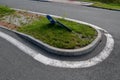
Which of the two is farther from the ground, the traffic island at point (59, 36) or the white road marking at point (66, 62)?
the traffic island at point (59, 36)

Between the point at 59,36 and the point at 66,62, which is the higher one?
the point at 59,36

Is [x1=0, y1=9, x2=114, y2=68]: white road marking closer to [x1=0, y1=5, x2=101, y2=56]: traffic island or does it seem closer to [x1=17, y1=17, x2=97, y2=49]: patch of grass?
[x1=0, y1=5, x2=101, y2=56]: traffic island

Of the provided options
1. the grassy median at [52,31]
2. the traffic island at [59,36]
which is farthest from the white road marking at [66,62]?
the grassy median at [52,31]

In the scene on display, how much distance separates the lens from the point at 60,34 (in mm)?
7715

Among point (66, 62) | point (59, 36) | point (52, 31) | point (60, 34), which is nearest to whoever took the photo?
point (66, 62)

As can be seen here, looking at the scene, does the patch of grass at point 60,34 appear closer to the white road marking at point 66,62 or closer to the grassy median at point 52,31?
the grassy median at point 52,31

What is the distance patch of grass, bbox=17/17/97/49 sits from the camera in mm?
6963

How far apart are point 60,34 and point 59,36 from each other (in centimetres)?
20

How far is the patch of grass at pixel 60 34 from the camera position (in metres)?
6.96

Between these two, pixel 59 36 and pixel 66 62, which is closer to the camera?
pixel 66 62

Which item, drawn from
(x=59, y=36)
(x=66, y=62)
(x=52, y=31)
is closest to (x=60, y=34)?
(x=59, y=36)

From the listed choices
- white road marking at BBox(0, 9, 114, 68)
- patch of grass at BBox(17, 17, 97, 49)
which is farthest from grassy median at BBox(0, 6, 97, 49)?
white road marking at BBox(0, 9, 114, 68)

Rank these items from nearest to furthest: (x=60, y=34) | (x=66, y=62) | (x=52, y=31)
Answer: (x=66, y=62) < (x=60, y=34) < (x=52, y=31)

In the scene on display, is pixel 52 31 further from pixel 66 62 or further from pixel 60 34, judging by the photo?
pixel 66 62
